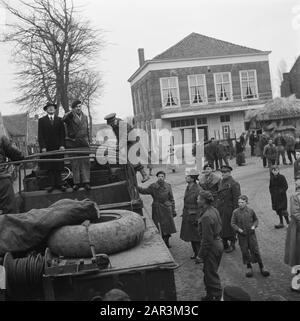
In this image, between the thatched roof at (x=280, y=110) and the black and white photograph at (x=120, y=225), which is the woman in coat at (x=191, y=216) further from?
the thatched roof at (x=280, y=110)

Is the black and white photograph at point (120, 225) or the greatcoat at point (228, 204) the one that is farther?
the greatcoat at point (228, 204)

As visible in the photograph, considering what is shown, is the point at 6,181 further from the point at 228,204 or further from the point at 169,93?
the point at 169,93

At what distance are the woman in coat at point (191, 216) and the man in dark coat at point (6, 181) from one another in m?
3.57

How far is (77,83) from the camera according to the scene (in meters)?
21.2

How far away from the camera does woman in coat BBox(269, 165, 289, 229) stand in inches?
422

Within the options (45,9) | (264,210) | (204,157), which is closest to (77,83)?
(45,9)

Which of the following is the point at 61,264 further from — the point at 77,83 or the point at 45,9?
the point at 77,83

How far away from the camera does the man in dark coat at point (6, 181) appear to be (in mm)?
6035

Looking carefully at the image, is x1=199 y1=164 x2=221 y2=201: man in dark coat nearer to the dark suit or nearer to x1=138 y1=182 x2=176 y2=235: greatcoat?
x1=138 y1=182 x2=176 y2=235: greatcoat

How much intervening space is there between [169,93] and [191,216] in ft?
91.6

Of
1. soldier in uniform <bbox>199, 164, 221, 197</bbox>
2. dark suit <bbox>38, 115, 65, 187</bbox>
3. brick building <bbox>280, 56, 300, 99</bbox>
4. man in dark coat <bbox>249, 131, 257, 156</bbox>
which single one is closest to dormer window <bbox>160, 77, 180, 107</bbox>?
man in dark coat <bbox>249, 131, 257, 156</bbox>

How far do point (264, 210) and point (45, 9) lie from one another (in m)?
11.9

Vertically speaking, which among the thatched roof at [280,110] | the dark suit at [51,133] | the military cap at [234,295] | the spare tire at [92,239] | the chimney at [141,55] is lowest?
the military cap at [234,295]

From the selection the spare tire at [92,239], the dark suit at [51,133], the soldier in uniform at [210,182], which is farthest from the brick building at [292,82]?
the spare tire at [92,239]
